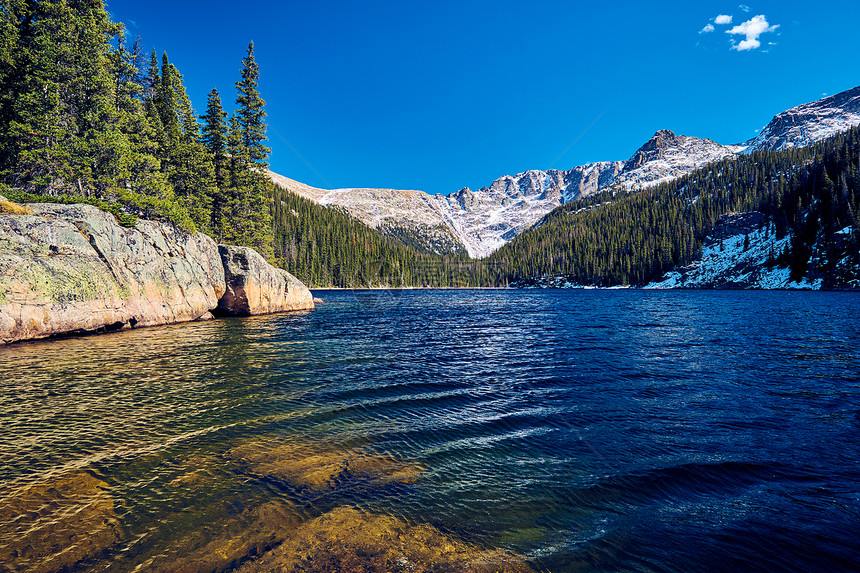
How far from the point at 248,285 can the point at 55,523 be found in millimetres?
32015

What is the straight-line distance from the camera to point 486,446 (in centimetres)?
754

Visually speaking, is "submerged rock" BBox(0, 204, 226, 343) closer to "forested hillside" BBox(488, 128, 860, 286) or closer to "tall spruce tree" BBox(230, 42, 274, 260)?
"tall spruce tree" BBox(230, 42, 274, 260)

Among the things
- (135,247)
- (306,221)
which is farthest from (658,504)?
(306,221)

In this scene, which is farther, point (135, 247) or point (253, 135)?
point (253, 135)

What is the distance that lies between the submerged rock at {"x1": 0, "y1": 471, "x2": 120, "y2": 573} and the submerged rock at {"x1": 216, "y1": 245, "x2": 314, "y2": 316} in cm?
3023

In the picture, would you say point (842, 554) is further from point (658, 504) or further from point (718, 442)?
point (718, 442)

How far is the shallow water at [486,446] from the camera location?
4.71 meters

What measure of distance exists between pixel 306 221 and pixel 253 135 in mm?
96552

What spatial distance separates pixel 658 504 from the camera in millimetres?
5555

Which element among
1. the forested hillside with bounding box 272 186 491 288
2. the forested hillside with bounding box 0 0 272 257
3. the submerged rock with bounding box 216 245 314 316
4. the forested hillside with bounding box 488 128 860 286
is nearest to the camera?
the forested hillside with bounding box 0 0 272 257

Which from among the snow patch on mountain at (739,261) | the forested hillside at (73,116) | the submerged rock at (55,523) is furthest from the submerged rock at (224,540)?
the snow patch on mountain at (739,261)

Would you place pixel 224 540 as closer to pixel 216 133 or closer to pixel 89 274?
pixel 89 274

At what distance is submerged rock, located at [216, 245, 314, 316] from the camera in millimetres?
33188

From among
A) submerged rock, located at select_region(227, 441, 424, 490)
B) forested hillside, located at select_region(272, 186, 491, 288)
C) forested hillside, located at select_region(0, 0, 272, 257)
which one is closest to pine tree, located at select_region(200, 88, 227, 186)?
forested hillside, located at select_region(0, 0, 272, 257)
